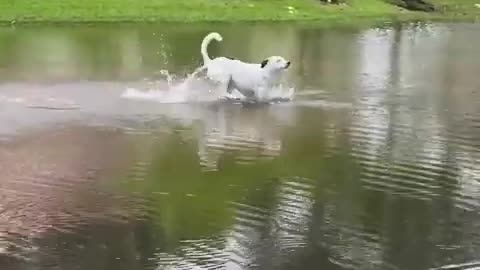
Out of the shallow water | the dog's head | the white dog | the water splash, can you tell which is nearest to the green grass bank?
the shallow water

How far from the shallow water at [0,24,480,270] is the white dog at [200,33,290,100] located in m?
0.47

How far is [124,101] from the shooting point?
15.4m

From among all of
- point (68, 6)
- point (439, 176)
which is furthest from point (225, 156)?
point (68, 6)

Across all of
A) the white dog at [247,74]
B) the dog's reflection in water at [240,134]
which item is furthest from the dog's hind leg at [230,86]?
the dog's reflection in water at [240,134]

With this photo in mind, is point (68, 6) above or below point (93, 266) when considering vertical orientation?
above

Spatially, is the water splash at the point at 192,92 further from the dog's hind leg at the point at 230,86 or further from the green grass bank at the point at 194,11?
the green grass bank at the point at 194,11

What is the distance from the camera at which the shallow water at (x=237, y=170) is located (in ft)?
25.2

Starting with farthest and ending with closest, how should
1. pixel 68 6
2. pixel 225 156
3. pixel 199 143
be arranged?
pixel 68 6 → pixel 199 143 → pixel 225 156

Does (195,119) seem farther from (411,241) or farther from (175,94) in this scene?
(411,241)

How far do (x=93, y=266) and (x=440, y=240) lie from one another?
2965mm

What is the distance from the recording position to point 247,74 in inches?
603

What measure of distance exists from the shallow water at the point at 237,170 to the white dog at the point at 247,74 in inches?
18.3

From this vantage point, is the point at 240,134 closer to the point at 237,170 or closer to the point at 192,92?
the point at 237,170

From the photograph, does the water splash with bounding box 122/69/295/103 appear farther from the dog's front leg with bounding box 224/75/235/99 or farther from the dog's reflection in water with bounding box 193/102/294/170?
the dog's reflection in water with bounding box 193/102/294/170
